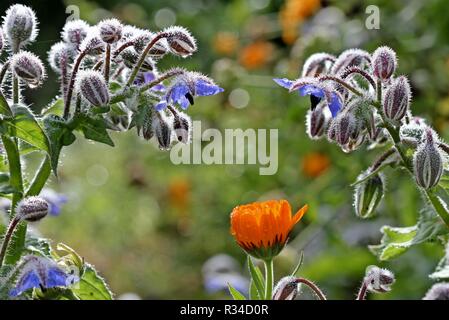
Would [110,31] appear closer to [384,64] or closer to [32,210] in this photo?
[32,210]

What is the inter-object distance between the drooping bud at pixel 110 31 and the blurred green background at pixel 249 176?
1306mm

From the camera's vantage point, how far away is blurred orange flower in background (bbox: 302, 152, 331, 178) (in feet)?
10.1

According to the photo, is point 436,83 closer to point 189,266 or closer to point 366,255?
point 366,255

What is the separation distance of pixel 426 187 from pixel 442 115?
168 cm

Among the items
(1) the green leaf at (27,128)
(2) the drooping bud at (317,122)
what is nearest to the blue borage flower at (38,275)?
(1) the green leaf at (27,128)

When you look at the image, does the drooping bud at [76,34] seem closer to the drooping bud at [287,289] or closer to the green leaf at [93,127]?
the green leaf at [93,127]

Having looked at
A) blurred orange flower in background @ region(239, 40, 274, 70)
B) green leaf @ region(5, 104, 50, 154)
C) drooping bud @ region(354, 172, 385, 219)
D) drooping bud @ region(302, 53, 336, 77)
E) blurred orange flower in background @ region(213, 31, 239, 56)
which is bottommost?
drooping bud @ region(354, 172, 385, 219)

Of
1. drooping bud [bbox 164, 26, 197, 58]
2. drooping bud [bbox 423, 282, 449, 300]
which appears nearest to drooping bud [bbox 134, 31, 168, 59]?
drooping bud [bbox 164, 26, 197, 58]

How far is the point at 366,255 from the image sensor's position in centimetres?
250

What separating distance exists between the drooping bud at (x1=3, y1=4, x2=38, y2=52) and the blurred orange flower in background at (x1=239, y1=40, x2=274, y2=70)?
2.17m

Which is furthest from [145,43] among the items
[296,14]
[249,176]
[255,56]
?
[255,56]

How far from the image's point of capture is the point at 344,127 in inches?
48.7

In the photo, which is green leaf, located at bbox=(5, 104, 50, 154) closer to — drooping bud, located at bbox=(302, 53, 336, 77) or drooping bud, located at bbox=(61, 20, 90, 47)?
drooping bud, located at bbox=(61, 20, 90, 47)
